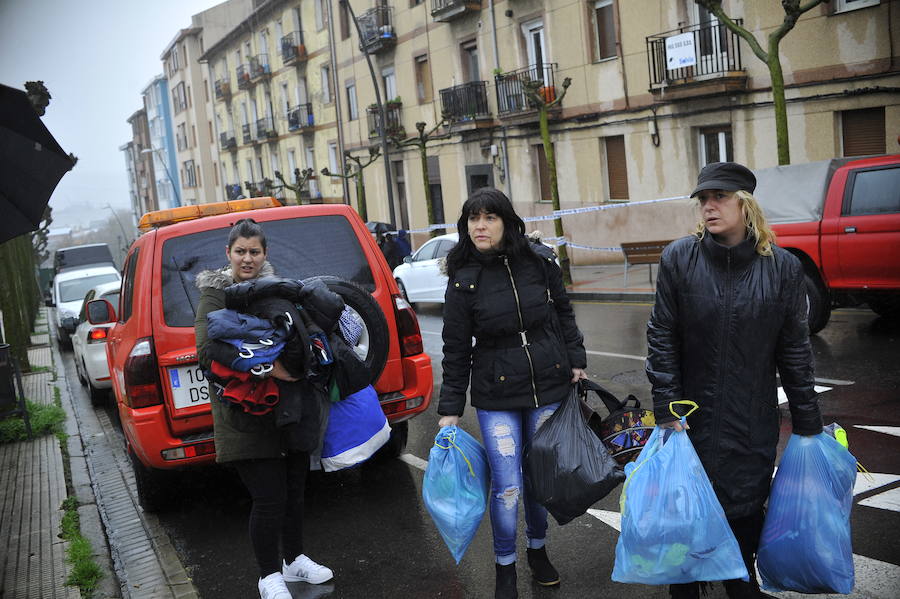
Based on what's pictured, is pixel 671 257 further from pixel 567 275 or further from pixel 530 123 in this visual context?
pixel 530 123

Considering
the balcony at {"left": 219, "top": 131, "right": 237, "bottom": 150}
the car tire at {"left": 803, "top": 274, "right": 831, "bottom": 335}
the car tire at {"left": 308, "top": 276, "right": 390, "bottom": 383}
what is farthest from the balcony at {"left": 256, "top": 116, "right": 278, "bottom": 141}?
the car tire at {"left": 308, "top": 276, "right": 390, "bottom": 383}

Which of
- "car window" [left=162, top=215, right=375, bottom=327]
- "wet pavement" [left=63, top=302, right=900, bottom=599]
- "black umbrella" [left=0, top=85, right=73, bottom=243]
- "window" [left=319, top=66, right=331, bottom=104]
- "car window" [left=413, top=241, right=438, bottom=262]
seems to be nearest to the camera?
"wet pavement" [left=63, top=302, right=900, bottom=599]

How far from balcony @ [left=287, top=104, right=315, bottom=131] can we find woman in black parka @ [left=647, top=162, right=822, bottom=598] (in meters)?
38.8

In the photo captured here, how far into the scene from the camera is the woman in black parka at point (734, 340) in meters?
3.10

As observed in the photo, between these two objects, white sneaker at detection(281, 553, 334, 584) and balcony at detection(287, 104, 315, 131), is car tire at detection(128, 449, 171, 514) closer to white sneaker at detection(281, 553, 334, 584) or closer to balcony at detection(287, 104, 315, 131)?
white sneaker at detection(281, 553, 334, 584)

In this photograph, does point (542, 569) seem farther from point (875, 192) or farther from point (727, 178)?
point (875, 192)

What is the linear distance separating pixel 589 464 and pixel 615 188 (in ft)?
61.6

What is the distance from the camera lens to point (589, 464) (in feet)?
11.7

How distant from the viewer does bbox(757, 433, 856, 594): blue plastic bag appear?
309 cm

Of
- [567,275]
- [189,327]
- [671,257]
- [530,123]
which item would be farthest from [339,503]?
[530,123]

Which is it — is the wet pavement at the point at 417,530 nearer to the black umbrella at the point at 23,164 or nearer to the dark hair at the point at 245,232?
the dark hair at the point at 245,232

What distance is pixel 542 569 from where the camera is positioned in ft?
13.3

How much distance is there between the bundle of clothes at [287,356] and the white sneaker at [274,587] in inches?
26.0

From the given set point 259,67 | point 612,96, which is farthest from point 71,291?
point 259,67
